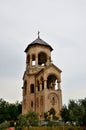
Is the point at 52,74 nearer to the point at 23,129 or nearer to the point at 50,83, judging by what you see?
the point at 50,83

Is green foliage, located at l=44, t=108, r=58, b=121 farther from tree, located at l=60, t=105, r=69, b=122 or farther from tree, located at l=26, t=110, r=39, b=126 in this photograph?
tree, located at l=26, t=110, r=39, b=126

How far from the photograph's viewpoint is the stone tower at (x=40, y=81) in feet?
142

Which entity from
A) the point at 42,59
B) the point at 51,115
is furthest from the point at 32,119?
the point at 42,59

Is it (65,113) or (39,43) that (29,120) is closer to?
(65,113)

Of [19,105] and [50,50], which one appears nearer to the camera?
[50,50]

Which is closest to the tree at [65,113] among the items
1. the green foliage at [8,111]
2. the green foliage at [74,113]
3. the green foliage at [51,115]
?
the green foliage at [74,113]

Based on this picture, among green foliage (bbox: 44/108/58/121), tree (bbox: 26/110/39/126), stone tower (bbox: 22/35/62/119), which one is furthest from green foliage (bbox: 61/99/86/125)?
tree (bbox: 26/110/39/126)

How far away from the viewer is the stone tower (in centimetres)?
4331

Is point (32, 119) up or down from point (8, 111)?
down

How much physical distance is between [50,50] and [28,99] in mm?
11246

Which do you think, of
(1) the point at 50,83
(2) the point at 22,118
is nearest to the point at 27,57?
(1) the point at 50,83

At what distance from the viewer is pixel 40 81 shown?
148ft

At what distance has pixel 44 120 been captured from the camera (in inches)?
1555

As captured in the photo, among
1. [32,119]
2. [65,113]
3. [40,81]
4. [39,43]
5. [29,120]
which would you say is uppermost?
[39,43]
